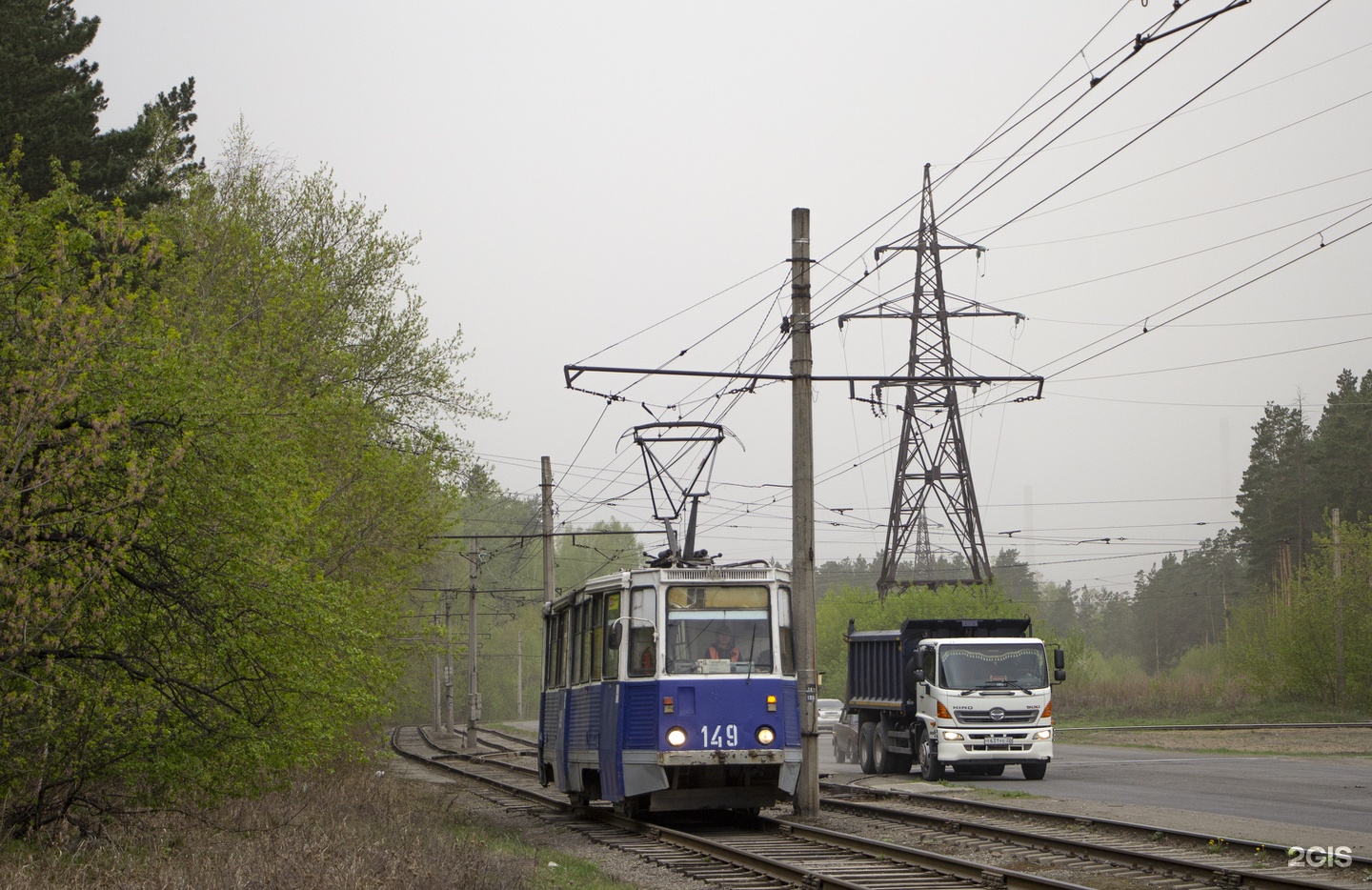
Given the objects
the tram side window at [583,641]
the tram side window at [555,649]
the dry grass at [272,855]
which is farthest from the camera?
the tram side window at [555,649]

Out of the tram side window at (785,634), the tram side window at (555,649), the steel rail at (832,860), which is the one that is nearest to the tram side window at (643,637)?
the tram side window at (785,634)

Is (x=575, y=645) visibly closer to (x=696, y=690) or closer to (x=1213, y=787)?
(x=696, y=690)

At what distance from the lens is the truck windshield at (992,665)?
24314mm

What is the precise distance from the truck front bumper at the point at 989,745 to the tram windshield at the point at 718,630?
9.29 m

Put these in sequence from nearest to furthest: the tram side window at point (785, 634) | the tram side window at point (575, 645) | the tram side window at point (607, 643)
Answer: the tram side window at point (607, 643), the tram side window at point (785, 634), the tram side window at point (575, 645)

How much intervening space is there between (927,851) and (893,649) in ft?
45.7

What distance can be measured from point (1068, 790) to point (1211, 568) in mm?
102966

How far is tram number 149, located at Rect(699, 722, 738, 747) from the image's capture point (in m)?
15.3

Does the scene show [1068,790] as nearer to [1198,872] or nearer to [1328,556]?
[1198,872]

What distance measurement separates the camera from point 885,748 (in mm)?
27375

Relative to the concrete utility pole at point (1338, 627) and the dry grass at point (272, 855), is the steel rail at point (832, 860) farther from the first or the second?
the concrete utility pole at point (1338, 627)

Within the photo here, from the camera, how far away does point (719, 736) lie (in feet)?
50.5

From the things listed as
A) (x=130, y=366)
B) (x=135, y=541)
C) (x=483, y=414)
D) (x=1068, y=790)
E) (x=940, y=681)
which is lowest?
(x=1068, y=790)

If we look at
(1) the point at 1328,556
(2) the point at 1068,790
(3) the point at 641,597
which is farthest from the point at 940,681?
(1) the point at 1328,556
